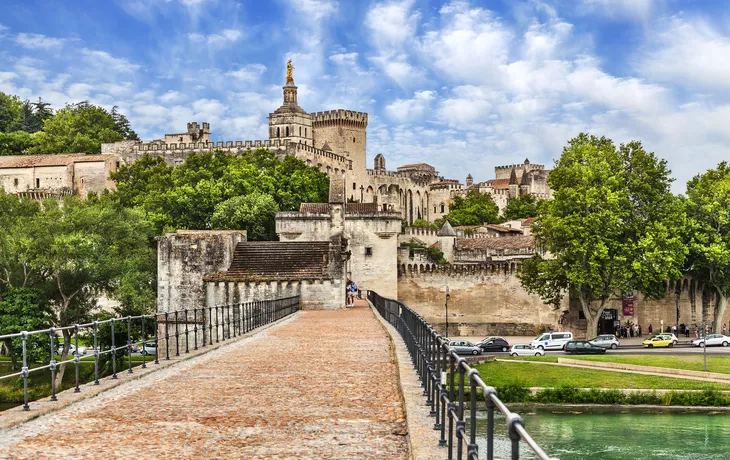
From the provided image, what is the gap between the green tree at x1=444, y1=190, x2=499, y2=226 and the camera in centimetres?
11281

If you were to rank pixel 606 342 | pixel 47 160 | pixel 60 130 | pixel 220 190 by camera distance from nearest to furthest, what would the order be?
pixel 606 342 → pixel 220 190 → pixel 47 160 → pixel 60 130

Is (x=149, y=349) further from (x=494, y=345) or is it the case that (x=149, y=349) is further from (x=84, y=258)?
(x=494, y=345)

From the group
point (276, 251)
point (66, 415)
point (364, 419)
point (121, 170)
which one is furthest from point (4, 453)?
point (121, 170)

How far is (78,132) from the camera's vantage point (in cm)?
10475

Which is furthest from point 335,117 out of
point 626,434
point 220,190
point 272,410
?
point 272,410

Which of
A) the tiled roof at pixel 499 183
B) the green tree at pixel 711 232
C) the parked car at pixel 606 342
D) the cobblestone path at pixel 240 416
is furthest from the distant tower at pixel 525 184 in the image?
the cobblestone path at pixel 240 416

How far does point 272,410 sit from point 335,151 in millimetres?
100651

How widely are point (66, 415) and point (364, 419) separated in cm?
341

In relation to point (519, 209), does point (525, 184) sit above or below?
above

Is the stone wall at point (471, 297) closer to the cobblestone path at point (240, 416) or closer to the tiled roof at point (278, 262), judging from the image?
the tiled roof at point (278, 262)

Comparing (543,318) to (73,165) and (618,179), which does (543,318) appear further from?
(73,165)

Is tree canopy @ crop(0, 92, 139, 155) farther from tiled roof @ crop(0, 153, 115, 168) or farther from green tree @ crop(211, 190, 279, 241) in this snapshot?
green tree @ crop(211, 190, 279, 241)

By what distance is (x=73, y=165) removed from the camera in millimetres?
89438

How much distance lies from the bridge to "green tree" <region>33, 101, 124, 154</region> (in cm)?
9094
